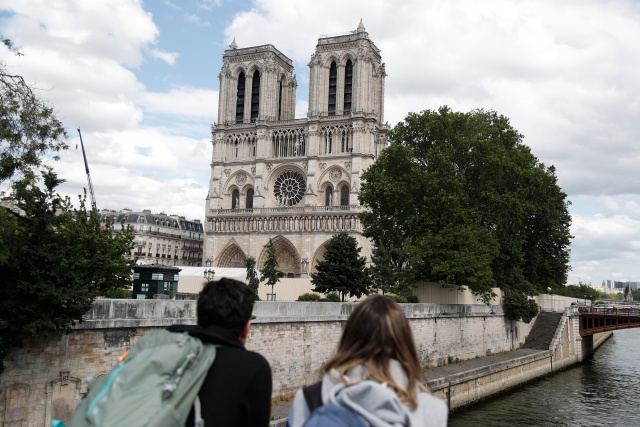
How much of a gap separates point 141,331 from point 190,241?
6334 cm

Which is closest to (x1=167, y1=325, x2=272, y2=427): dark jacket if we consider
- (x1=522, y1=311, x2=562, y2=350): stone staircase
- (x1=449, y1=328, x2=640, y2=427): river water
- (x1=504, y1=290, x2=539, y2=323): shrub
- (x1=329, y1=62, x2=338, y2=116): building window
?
(x1=449, y1=328, x2=640, y2=427): river water

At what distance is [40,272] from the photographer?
11.2m

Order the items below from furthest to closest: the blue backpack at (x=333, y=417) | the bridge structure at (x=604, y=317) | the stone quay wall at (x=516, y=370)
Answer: the bridge structure at (x=604, y=317), the stone quay wall at (x=516, y=370), the blue backpack at (x=333, y=417)

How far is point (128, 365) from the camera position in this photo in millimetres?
→ 2422

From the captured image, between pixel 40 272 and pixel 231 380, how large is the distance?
967 centimetres

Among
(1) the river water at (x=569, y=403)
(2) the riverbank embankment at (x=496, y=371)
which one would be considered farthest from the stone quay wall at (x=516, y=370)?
(1) the river water at (x=569, y=403)

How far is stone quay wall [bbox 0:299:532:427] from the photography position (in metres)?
11.6

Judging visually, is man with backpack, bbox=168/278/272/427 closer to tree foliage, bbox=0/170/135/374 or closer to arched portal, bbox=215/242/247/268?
tree foliage, bbox=0/170/135/374

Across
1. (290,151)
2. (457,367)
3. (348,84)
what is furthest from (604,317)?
(290,151)

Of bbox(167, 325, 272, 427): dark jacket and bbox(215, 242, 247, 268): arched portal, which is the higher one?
bbox(215, 242, 247, 268): arched portal

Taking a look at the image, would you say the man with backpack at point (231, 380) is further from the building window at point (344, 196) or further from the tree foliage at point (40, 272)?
the building window at point (344, 196)

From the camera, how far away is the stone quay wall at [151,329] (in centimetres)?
1159

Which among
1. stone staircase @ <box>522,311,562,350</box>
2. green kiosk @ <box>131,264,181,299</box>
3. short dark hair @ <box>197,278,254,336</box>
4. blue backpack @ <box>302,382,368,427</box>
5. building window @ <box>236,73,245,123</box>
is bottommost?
stone staircase @ <box>522,311,562,350</box>

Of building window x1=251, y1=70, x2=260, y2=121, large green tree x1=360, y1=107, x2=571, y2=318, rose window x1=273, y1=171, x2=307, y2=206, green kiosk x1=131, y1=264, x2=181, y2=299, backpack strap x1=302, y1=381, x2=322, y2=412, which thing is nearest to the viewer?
backpack strap x1=302, y1=381, x2=322, y2=412
